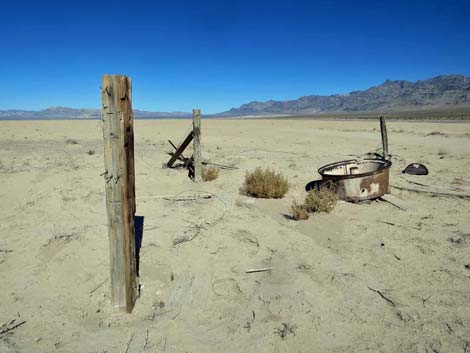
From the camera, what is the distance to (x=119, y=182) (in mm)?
3125

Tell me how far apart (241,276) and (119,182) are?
75.5 inches

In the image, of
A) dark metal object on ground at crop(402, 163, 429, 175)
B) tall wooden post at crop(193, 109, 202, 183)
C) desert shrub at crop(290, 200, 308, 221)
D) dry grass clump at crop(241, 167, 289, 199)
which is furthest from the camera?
dark metal object on ground at crop(402, 163, 429, 175)

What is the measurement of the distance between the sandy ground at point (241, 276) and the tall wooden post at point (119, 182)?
1.11ft

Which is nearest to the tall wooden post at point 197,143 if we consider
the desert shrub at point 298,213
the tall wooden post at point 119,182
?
the desert shrub at point 298,213

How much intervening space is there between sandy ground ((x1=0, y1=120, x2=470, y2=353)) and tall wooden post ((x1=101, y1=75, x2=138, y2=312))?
0.34 m

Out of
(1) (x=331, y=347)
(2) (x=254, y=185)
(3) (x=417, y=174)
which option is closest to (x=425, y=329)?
(1) (x=331, y=347)

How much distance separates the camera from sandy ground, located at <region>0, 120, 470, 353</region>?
308 centimetres

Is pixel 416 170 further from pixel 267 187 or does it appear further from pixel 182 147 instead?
pixel 182 147

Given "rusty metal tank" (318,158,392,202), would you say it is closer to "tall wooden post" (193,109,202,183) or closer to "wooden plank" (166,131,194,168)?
"tall wooden post" (193,109,202,183)

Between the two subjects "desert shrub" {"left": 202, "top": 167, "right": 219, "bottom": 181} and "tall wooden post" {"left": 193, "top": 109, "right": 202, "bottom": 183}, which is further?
"desert shrub" {"left": 202, "top": 167, "right": 219, "bottom": 181}

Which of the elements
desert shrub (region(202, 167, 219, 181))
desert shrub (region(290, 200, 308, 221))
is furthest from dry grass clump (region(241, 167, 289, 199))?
desert shrub (region(202, 167, 219, 181))

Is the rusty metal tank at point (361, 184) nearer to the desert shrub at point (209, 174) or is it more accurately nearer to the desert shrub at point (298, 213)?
the desert shrub at point (298, 213)

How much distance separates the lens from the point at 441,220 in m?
5.76

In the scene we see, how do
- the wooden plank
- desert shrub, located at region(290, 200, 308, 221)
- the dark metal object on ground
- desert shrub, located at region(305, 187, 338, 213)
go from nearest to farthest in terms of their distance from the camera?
desert shrub, located at region(290, 200, 308, 221) → desert shrub, located at region(305, 187, 338, 213) → the wooden plank → the dark metal object on ground
